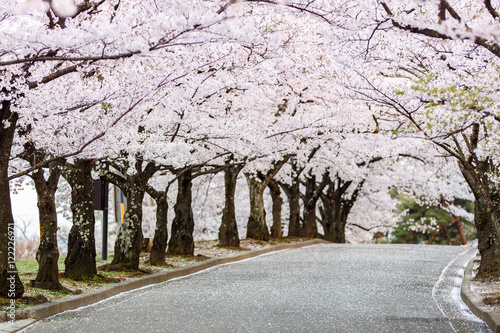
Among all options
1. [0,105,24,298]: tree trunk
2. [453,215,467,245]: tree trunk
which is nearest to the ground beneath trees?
[0,105,24,298]: tree trunk

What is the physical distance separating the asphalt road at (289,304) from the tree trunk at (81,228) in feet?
5.30

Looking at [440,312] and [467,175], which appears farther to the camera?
[467,175]

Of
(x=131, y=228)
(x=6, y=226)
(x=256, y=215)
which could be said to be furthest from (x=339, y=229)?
(x=6, y=226)

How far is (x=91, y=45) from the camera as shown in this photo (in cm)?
1002

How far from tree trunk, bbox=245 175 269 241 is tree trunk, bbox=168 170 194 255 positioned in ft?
27.1

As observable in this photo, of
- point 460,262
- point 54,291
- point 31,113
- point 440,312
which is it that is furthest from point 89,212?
point 460,262

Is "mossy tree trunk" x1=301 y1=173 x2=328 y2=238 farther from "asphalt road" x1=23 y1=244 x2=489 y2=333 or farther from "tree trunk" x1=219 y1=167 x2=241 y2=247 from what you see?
"asphalt road" x1=23 y1=244 x2=489 y2=333

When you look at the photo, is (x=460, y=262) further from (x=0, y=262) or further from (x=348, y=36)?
(x=0, y=262)

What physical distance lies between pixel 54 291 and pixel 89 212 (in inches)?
110

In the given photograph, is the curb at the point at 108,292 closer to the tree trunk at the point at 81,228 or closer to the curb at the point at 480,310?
the tree trunk at the point at 81,228

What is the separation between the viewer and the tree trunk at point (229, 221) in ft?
85.3

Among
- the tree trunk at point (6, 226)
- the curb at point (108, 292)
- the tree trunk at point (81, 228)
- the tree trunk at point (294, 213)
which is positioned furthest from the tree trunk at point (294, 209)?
the tree trunk at point (6, 226)

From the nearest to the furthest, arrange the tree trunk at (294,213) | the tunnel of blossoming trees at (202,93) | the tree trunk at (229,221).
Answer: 1. the tunnel of blossoming trees at (202,93)
2. the tree trunk at (229,221)
3. the tree trunk at (294,213)

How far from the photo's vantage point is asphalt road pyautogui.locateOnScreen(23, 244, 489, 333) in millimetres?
9156
